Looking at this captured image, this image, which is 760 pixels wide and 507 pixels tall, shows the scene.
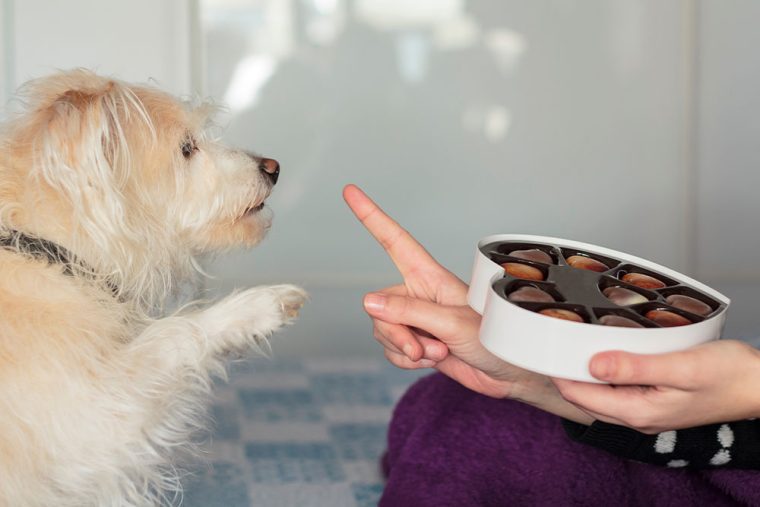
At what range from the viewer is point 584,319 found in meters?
0.91

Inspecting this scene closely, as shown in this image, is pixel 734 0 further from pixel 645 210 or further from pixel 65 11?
pixel 65 11

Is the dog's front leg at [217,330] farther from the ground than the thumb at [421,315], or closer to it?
closer to it

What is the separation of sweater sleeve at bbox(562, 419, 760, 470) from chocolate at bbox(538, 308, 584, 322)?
Answer: 1.18 ft

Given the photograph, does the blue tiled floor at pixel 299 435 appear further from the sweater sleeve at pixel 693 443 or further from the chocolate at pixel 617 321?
the chocolate at pixel 617 321

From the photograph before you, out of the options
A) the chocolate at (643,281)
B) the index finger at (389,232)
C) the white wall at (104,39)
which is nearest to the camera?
the chocolate at (643,281)

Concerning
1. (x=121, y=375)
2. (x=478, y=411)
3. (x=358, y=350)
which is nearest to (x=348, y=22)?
(x=358, y=350)

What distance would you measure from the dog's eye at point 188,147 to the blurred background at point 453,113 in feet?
4.96

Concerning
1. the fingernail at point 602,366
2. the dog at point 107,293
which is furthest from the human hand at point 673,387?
the dog at point 107,293

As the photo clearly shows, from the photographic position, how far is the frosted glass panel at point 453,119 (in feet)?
9.77

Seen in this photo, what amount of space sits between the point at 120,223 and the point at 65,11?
6.07 feet

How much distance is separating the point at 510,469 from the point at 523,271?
1.53ft

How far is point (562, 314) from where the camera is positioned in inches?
35.6

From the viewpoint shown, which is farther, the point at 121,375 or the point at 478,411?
the point at 478,411

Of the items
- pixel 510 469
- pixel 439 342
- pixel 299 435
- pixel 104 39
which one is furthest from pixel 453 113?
pixel 439 342
